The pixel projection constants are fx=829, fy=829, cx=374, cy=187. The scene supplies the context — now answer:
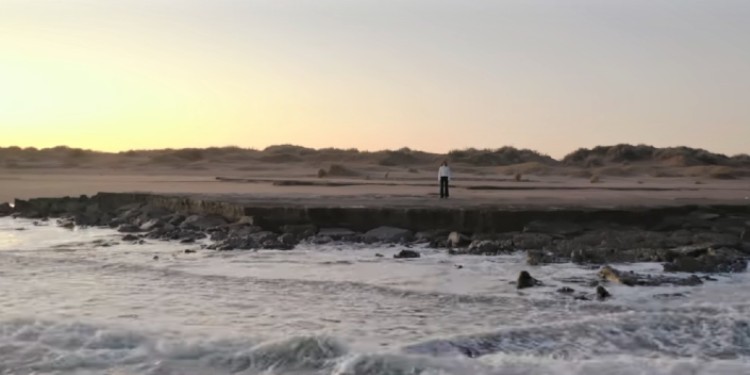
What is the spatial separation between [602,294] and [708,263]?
2925 millimetres

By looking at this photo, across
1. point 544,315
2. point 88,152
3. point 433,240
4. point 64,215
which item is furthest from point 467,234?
point 88,152

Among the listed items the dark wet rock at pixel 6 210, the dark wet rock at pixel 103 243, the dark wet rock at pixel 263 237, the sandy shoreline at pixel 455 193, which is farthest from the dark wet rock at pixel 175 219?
the dark wet rock at pixel 6 210

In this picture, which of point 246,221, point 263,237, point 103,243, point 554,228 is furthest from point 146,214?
point 554,228

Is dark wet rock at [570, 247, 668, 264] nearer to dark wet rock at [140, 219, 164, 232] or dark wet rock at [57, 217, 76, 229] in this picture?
dark wet rock at [140, 219, 164, 232]

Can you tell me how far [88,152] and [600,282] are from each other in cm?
8611

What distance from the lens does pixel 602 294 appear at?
9258 millimetres

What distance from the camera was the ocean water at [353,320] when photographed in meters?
6.57

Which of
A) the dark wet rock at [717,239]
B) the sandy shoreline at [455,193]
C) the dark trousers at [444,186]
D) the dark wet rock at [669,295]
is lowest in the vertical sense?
the dark wet rock at [669,295]

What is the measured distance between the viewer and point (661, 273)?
11.0 meters

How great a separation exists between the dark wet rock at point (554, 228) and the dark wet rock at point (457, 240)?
4.62 feet

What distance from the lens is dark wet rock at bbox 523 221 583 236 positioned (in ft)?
48.7

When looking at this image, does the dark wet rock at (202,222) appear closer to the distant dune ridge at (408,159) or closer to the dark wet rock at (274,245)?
the dark wet rock at (274,245)

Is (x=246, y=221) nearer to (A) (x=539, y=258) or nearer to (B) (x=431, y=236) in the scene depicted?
(B) (x=431, y=236)

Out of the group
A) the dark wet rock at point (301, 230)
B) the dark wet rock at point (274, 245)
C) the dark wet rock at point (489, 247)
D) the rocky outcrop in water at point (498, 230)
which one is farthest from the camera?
the dark wet rock at point (301, 230)
